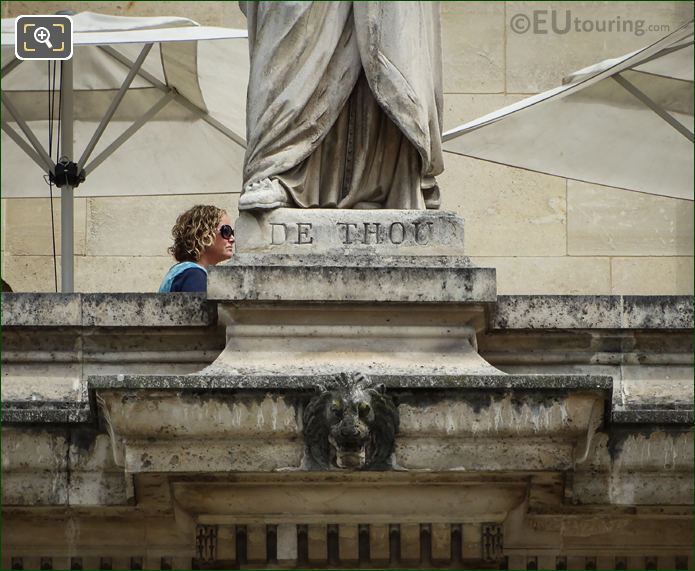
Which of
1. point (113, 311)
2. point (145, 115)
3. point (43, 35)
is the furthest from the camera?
point (145, 115)

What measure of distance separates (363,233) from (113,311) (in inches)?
43.5

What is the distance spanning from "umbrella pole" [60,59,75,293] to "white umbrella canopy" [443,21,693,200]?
230cm

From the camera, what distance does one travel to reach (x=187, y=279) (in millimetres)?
11125

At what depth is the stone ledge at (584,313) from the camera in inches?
413

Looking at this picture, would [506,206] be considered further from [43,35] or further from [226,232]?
[226,232]

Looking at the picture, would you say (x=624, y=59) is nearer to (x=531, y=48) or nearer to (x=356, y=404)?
(x=531, y=48)

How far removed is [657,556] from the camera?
10398 millimetres

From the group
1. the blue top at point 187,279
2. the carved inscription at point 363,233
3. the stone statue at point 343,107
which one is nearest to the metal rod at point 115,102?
the blue top at point 187,279

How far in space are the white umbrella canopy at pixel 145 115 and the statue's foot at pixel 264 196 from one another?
4.61 meters

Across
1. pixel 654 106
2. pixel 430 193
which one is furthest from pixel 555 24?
pixel 430 193

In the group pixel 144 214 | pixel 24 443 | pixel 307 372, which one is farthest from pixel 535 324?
→ pixel 144 214

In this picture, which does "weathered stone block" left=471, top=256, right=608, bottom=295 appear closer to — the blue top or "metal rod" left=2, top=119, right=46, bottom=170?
"metal rod" left=2, top=119, right=46, bottom=170

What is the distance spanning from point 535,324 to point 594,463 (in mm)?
714

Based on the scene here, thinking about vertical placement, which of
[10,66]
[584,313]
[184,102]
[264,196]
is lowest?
[584,313]
